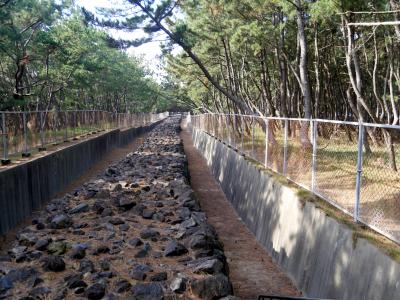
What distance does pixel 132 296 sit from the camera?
533 centimetres

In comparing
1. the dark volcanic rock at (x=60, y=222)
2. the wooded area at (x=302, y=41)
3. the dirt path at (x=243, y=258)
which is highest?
the wooded area at (x=302, y=41)

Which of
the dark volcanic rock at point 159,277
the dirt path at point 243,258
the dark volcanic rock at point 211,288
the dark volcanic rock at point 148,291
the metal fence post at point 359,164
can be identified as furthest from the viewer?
the dirt path at point 243,258

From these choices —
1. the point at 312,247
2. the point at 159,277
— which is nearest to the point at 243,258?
the point at 312,247

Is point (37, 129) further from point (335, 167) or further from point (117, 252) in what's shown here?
point (335, 167)

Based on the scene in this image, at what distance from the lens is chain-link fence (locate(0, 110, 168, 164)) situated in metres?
13.0

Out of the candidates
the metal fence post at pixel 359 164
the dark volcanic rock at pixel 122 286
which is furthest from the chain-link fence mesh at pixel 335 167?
the dark volcanic rock at pixel 122 286

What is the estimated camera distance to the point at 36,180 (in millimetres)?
12516

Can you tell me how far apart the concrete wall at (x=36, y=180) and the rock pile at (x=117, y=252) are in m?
1.13

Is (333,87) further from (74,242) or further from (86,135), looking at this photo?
(74,242)

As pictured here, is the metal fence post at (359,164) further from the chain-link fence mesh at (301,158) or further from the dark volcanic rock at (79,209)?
the dark volcanic rock at (79,209)

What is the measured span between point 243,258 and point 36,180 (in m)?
6.39

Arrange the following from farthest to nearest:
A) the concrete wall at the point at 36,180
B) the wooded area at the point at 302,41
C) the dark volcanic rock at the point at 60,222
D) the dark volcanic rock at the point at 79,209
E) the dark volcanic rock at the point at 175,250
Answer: the wooded area at the point at 302,41 < the concrete wall at the point at 36,180 < the dark volcanic rock at the point at 79,209 < the dark volcanic rock at the point at 60,222 < the dark volcanic rock at the point at 175,250

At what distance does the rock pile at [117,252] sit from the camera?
18.1ft

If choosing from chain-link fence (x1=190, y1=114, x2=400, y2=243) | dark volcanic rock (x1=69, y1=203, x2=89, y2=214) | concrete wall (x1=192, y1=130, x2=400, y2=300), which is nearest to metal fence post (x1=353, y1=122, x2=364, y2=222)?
chain-link fence (x1=190, y1=114, x2=400, y2=243)
